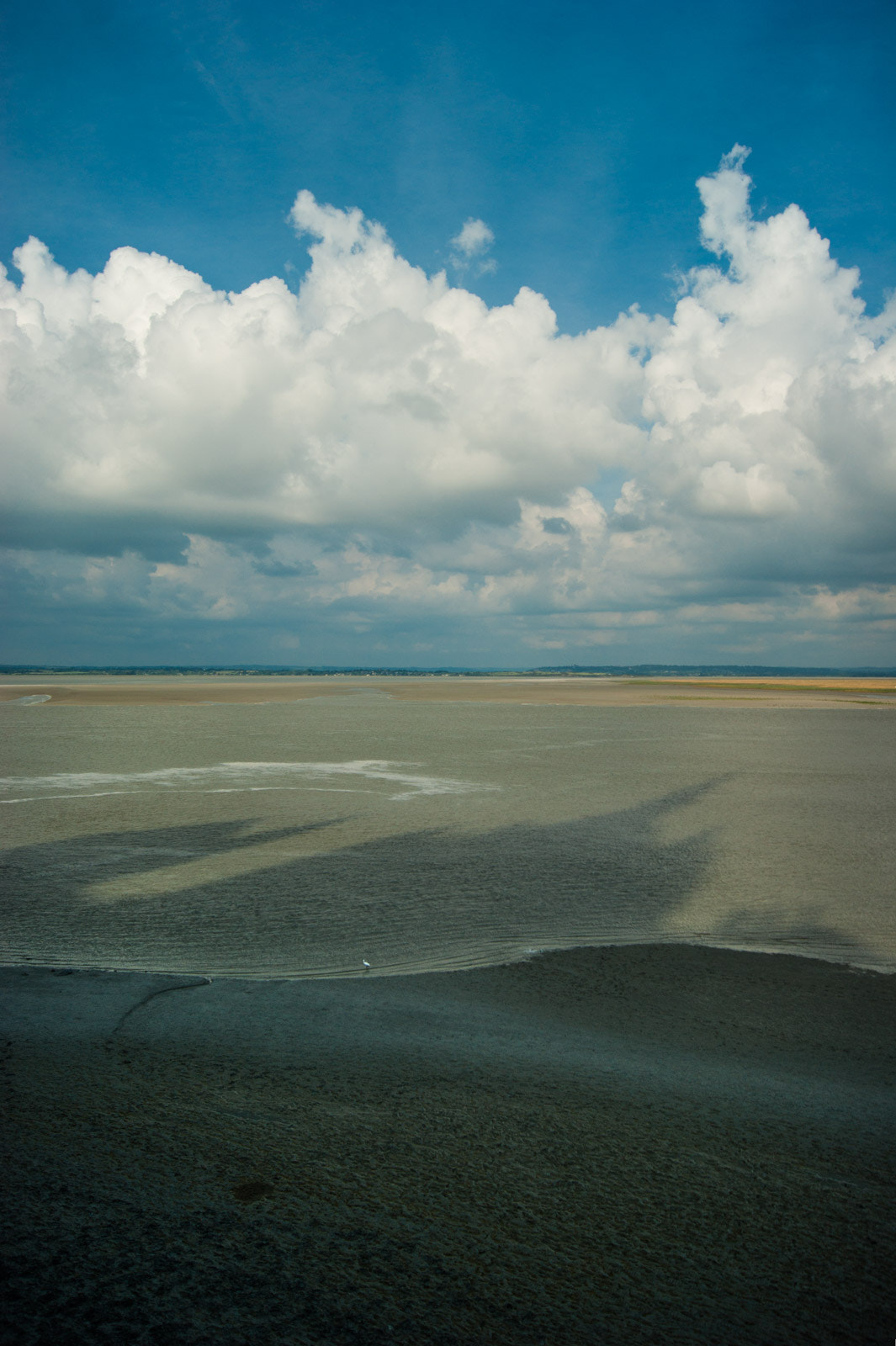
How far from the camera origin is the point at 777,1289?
117 inches

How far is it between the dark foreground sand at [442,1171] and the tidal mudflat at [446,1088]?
0.05 feet

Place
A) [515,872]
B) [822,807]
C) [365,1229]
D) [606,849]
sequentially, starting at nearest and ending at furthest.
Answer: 1. [365,1229]
2. [515,872]
3. [606,849]
4. [822,807]

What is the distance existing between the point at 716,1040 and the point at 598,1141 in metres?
1.71

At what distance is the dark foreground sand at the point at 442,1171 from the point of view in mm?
2844

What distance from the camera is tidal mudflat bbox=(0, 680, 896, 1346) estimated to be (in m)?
2.92

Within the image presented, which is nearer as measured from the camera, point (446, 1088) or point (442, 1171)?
point (442, 1171)

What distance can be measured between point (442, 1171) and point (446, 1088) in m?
0.81

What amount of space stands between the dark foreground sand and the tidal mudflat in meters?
0.02

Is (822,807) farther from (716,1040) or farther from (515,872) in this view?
(716,1040)

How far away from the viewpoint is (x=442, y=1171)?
11.8ft

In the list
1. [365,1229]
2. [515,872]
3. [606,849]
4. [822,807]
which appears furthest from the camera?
[822,807]

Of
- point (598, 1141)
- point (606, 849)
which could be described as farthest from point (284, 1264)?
point (606, 849)

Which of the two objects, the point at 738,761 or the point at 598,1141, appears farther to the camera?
the point at 738,761

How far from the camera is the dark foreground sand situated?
9.33ft
